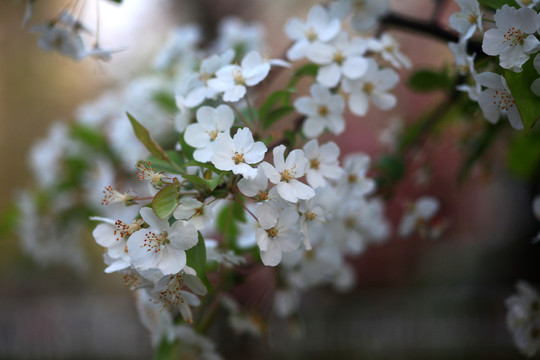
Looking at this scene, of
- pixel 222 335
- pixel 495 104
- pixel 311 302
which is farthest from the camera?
pixel 311 302

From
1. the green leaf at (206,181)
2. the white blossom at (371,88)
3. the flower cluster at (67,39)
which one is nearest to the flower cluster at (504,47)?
the white blossom at (371,88)

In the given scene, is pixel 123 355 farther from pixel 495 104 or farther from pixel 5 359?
pixel 495 104

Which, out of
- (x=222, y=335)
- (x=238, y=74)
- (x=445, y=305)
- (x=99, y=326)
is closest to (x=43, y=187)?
(x=238, y=74)

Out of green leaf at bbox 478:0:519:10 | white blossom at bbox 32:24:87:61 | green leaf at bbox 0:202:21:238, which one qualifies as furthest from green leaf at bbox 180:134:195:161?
green leaf at bbox 0:202:21:238

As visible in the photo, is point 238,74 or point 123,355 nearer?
point 238,74

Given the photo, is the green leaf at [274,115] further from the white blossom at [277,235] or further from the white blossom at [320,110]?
the white blossom at [277,235]

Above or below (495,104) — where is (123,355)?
below
